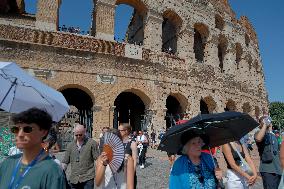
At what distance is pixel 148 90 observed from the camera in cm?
1739

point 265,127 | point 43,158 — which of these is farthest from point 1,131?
point 43,158

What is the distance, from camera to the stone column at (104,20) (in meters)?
16.6

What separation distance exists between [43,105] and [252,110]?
23.7 meters

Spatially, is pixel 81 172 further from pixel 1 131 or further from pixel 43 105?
pixel 1 131

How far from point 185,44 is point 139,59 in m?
4.00

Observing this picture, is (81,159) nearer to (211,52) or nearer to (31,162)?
(31,162)

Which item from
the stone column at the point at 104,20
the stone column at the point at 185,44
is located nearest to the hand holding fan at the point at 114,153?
the stone column at the point at 104,20

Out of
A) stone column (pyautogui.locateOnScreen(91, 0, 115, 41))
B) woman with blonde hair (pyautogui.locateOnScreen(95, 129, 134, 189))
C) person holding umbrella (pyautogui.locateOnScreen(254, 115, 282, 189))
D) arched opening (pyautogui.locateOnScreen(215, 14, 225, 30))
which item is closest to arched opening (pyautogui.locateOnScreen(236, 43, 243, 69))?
arched opening (pyautogui.locateOnScreen(215, 14, 225, 30))

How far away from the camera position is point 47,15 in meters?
15.7

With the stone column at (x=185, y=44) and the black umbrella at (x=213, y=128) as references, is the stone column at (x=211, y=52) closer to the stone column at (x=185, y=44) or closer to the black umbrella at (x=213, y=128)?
the stone column at (x=185, y=44)

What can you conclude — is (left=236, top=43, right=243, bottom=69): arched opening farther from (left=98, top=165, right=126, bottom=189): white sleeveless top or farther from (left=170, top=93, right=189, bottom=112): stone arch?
(left=98, top=165, right=126, bottom=189): white sleeveless top

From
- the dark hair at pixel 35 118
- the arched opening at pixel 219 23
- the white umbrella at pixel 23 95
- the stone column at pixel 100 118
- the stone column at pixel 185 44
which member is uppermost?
the arched opening at pixel 219 23

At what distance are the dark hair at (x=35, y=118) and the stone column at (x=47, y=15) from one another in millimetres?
14250

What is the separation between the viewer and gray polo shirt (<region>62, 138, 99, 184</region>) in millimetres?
4785
